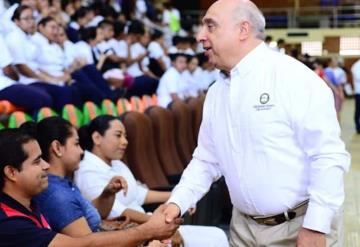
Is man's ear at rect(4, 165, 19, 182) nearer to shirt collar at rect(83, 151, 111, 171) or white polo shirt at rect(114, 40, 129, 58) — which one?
shirt collar at rect(83, 151, 111, 171)

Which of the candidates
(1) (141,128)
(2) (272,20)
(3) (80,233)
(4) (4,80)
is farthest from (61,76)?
(2) (272,20)

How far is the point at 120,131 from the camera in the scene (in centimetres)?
330

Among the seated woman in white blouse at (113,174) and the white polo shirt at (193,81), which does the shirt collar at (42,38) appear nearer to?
the white polo shirt at (193,81)

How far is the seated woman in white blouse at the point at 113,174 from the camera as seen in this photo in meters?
2.98

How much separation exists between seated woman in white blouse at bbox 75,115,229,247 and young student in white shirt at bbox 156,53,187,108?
12.6 ft

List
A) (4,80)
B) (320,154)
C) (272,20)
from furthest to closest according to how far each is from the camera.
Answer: (272,20) < (4,80) < (320,154)

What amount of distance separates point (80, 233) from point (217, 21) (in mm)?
881

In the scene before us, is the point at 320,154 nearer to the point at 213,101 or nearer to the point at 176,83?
the point at 213,101

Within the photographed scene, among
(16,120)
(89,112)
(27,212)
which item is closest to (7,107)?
(16,120)

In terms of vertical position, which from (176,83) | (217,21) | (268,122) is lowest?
(176,83)

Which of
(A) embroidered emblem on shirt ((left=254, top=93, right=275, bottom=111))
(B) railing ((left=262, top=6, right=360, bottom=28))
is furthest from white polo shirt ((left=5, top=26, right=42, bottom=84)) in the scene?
(B) railing ((left=262, top=6, right=360, bottom=28))

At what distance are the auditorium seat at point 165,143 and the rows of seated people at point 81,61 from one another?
0.70 metres

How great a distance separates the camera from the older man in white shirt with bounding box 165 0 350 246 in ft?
6.07

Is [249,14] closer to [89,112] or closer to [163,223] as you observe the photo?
[163,223]
